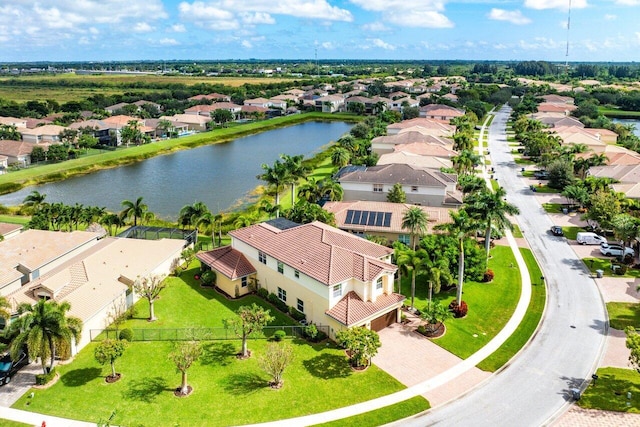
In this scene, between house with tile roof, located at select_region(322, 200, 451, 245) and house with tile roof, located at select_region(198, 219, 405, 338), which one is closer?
house with tile roof, located at select_region(198, 219, 405, 338)

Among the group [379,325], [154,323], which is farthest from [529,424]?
[154,323]

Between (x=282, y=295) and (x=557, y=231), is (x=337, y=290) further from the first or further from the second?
(x=557, y=231)

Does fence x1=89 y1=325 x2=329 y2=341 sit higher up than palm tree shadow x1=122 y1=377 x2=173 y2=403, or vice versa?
fence x1=89 y1=325 x2=329 y2=341

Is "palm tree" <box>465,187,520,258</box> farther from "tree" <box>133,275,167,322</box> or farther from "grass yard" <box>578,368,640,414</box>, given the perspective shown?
"tree" <box>133,275,167,322</box>

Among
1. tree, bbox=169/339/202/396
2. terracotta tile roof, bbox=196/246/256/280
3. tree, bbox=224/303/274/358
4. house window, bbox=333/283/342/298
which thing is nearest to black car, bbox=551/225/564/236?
house window, bbox=333/283/342/298

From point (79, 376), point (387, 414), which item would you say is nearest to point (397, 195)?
point (387, 414)

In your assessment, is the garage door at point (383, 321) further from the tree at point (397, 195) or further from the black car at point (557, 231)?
the black car at point (557, 231)

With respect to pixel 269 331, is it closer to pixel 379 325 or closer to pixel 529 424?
pixel 379 325
